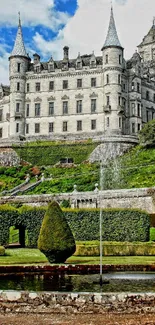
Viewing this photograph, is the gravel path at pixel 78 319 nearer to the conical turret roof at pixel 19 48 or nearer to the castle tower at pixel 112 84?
the castle tower at pixel 112 84

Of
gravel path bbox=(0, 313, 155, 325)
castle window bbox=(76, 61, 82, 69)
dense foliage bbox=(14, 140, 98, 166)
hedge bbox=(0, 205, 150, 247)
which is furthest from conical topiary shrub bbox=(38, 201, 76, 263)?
castle window bbox=(76, 61, 82, 69)

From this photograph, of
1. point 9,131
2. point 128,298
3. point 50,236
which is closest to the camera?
point 128,298

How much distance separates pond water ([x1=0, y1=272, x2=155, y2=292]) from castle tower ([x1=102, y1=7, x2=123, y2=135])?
50642 mm

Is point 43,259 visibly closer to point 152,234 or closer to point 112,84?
point 152,234

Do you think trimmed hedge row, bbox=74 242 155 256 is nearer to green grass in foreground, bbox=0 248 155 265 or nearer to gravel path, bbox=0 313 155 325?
green grass in foreground, bbox=0 248 155 265

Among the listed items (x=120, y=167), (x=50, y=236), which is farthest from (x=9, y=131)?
(x=50, y=236)

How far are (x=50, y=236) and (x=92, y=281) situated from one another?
14.8 feet

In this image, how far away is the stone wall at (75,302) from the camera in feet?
38.1

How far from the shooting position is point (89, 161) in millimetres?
64875

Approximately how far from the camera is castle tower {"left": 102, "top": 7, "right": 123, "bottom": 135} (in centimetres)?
6919

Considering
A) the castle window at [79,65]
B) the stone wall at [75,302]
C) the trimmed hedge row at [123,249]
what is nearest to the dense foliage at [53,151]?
the castle window at [79,65]

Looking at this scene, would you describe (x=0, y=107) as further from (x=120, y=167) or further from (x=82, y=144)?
(x=120, y=167)

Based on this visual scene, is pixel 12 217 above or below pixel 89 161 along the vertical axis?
below

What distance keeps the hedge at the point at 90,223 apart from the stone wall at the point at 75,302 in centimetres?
2002
